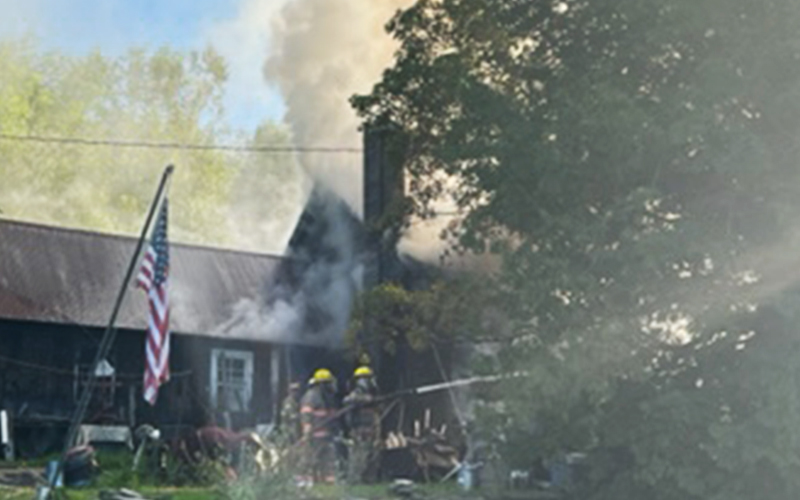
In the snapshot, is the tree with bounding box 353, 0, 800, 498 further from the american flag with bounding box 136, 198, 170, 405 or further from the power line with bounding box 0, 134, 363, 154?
the power line with bounding box 0, 134, 363, 154

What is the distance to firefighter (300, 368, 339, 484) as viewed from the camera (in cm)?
2070

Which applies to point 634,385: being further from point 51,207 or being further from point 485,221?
point 51,207

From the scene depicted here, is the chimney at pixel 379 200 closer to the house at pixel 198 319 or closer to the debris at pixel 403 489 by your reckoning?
the house at pixel 198 319

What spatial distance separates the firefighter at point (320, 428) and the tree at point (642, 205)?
147 inches

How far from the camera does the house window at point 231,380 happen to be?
1195 inches

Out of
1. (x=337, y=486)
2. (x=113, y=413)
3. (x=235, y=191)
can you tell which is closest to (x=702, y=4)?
(x=337, y=486)

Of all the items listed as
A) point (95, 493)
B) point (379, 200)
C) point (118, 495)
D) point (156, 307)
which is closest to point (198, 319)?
point (379, 200)

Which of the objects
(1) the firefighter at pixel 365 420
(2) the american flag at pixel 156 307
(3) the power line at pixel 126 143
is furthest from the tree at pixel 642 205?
(3) the power line at pixel 126 143

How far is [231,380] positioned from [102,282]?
3742mm

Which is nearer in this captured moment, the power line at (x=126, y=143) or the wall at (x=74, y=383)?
the wall at (x=74, y=383)

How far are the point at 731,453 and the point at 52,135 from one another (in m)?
40.3

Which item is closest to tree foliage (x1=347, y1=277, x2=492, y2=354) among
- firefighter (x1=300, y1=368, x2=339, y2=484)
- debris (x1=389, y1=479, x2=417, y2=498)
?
firefighter (x1=300, y1=368, x2=339, y2=484)

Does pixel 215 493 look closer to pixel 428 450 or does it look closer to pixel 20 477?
pixel 20 477

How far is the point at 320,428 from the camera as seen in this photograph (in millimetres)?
22125
